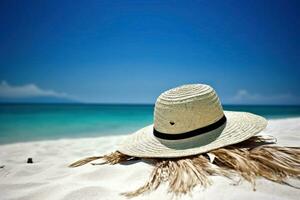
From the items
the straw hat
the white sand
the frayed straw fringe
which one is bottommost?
the white sand

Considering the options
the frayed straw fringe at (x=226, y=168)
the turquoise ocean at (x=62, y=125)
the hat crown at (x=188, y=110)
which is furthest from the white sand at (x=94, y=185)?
the turquoise ocean at (x=62, y=125)

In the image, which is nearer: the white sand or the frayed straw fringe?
the white sand

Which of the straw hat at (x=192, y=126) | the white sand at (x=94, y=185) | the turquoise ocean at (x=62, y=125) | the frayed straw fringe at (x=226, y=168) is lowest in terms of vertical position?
the turquoise ocean at (x=62, y=125)

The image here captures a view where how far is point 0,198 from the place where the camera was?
1.92m

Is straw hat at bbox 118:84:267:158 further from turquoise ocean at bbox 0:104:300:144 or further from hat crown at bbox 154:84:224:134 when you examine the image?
turquoise ocean at bbox 0:104:300:144

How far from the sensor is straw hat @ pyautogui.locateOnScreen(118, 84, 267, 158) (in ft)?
7.91

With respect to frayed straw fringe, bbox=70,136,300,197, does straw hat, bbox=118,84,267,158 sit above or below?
above

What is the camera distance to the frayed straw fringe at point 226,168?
5.80ft

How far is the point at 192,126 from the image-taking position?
2516mm

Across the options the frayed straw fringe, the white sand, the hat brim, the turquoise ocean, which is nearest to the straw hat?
the hat brim

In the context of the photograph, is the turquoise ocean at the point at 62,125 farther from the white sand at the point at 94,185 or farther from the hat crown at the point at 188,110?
the hat crown at the point at 188,110

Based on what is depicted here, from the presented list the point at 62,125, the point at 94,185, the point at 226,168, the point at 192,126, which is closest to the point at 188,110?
the point at 192,126

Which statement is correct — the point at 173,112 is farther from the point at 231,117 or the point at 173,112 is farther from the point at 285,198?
the point at 285,198

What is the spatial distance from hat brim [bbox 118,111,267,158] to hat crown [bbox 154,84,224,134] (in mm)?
113
